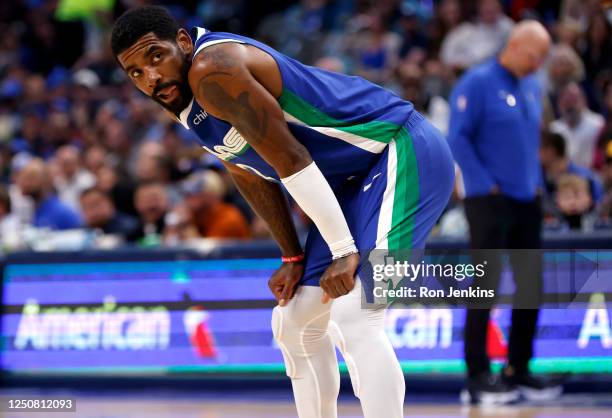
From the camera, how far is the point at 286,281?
171 inches

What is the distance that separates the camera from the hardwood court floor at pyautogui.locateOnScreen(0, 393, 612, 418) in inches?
256

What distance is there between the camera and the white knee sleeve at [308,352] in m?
4.25

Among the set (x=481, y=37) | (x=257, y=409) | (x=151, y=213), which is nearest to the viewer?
(x=257, y=409)

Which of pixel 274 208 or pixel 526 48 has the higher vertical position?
pixel 526 48

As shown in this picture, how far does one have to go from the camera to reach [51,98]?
14594mm

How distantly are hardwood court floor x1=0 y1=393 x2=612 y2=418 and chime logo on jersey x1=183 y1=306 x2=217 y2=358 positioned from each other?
42 cm

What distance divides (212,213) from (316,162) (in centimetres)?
496

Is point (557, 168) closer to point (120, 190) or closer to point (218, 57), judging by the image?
point (120, 190)

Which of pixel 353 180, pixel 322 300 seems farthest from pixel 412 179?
pixel 322 300

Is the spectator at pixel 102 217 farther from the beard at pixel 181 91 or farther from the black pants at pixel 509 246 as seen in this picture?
the beard at pixel 181 91

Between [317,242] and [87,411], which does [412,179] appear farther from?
[87,411]

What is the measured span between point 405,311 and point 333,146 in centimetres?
359

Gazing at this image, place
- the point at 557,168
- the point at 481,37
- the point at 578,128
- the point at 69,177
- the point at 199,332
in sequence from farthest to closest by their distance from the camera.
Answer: the point at 69,177 < the point at 481,37 < the point at 578,128 < the point at 557,168 < the point at 199,332

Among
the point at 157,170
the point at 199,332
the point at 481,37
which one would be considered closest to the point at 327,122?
the point at 199,332
